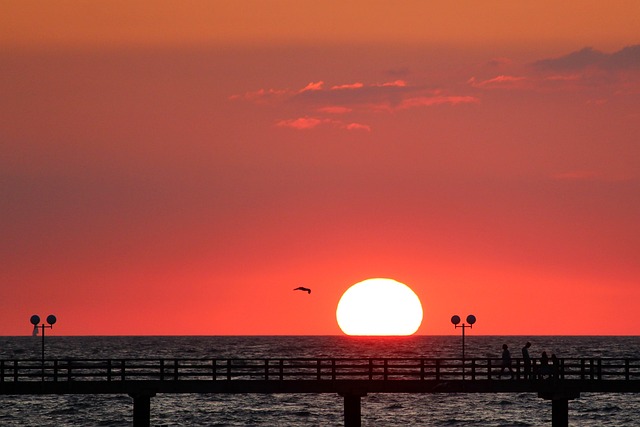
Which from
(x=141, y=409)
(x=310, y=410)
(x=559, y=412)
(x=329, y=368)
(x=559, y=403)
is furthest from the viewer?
(x=310, y=410)

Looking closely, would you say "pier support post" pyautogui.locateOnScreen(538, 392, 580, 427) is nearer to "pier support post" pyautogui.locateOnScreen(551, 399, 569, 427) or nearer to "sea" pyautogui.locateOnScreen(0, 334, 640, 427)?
"pier support post" pyautogui.locateOnScreen(551, 399, 569, 427)

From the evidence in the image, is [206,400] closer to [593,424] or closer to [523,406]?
[523,406]

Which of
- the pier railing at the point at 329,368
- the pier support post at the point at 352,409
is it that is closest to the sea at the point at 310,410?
the pier railing at the point at 329,368

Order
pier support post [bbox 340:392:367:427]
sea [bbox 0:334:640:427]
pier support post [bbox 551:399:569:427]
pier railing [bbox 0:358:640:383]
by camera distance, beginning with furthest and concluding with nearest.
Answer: sea [bbox 0:334:640:427] < pier support post [bbox 340:392:367:427] < pier support post [bbox 551:399:569:427] < pier railing [bbox 0:358:640:383]

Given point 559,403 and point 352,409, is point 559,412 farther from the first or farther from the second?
point 352,409

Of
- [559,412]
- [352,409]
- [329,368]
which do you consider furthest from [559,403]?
[329,368]

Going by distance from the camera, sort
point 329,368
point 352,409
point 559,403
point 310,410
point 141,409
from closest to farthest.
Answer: point 141,409, point 559,403, point 352,409, point 329,368, point 310,410

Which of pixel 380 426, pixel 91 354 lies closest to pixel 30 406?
pixel 380 426

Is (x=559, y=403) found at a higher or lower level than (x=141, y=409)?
higher

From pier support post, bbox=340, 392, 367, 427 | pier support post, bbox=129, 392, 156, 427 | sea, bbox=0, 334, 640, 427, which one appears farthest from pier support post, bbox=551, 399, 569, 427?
sea, bbox=0, 334, 640, 427

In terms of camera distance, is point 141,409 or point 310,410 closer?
point 141,409

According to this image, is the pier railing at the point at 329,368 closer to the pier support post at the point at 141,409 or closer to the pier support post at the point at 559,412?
the pier support post at the point at 141,409

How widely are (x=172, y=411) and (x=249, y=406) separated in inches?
299

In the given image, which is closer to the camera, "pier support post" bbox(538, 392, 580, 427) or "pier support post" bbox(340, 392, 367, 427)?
"pier support post" bbox(538, 392, 580, 427)
